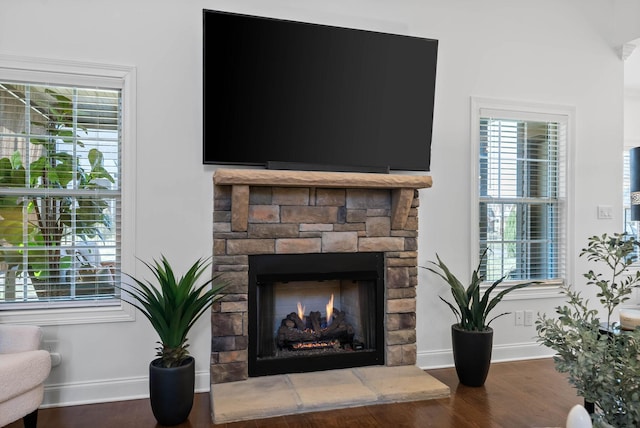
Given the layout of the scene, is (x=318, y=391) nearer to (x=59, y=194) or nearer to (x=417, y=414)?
(x=417, y=414)

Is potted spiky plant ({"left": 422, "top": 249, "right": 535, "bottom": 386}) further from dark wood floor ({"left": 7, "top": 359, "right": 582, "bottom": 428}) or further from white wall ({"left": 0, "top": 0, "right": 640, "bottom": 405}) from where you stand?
white wall ({"left": 0, "top": 0, "right": 640, "bottom": 405})

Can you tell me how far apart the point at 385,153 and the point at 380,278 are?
2.92 ft

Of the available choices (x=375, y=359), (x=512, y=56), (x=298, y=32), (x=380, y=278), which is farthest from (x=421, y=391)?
(x=512, y=56)

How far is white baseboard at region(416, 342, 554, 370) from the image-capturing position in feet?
11.1

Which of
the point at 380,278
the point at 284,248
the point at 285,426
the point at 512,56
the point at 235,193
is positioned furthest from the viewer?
the point at 512,56

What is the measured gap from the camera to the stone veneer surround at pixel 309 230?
112 inches

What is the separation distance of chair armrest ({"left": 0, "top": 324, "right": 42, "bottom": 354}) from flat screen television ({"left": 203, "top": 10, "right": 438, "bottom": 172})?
1347 millimetres

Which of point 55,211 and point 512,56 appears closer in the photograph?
point 55,211

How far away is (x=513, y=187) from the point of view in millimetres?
3748

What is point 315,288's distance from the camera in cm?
330

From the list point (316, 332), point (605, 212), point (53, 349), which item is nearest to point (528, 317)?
point (605, 212)

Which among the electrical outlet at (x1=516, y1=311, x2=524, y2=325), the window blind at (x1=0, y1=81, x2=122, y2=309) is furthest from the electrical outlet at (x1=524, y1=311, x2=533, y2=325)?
the window blind at (x1=0, y1=81, x2=122, y2=309)

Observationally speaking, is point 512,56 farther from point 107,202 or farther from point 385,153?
point 107,202

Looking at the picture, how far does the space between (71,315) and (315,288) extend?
1580mm
